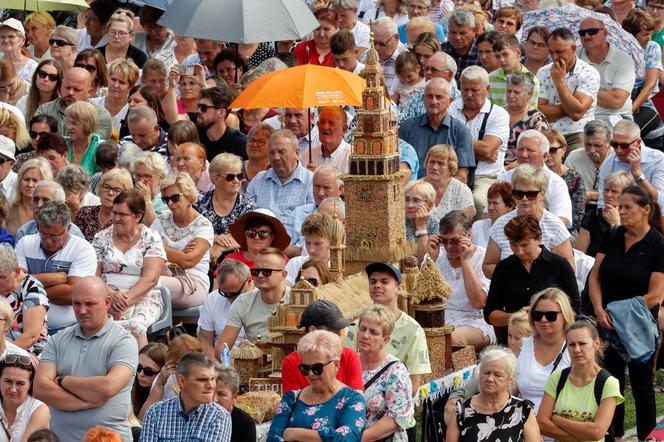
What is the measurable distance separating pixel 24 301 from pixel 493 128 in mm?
5723

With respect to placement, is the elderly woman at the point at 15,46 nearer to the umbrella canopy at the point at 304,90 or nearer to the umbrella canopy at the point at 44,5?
the umbrella canopy at the point at 44,5

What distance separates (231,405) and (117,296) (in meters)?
2.91

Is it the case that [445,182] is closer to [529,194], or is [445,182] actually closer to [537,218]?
[529,194]

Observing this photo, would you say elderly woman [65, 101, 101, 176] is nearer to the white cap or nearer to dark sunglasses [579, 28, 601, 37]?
the white cap

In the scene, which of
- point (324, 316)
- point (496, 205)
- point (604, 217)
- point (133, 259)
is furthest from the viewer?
point (604, 217)

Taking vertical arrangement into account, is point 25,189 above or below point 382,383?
above

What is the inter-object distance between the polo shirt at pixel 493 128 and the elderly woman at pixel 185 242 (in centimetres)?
328

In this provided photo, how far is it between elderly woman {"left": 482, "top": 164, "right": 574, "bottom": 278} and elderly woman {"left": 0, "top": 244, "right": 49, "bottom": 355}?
366 centimetres

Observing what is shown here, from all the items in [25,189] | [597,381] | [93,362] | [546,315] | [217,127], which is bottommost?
[597,381]

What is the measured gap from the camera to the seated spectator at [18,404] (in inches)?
513

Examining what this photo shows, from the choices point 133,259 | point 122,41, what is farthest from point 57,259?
point 122,41

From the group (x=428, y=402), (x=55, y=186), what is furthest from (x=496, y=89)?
(x=428, y=402)

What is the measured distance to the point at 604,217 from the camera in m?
16.7

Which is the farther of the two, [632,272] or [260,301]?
[632,272]
